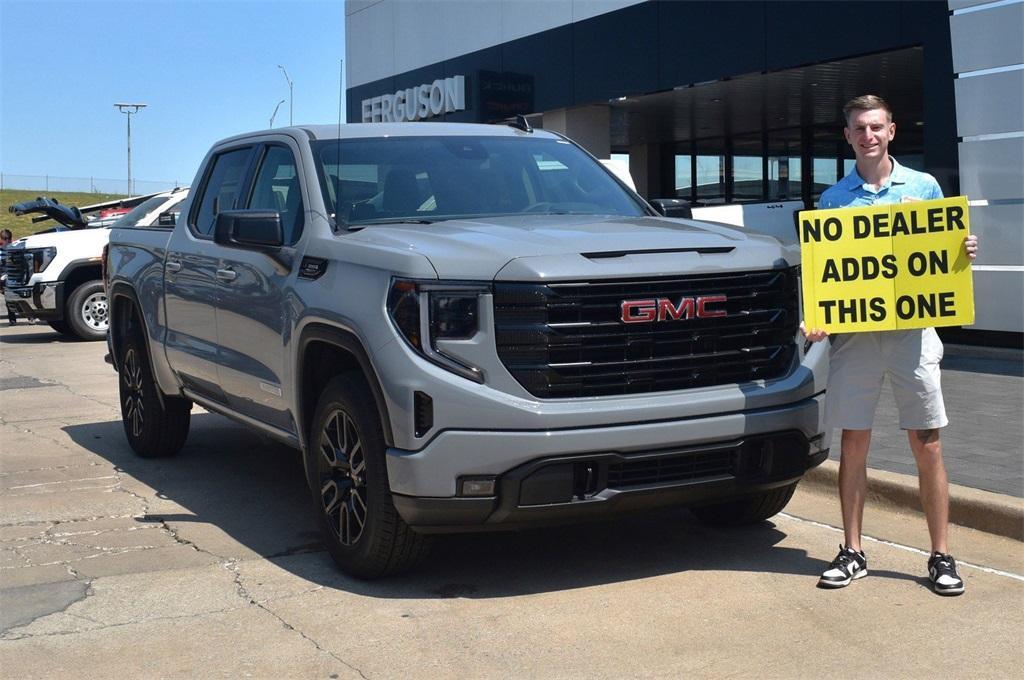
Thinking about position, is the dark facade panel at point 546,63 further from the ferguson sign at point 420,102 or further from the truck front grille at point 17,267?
the truck front grille at point 17,267

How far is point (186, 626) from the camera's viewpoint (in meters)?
4.86

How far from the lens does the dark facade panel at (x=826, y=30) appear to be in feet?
47.9

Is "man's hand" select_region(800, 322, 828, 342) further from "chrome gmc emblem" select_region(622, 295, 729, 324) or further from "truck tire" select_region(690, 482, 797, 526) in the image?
"truck tire" select_region(690, 482, 797, 526)

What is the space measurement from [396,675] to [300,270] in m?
2.19

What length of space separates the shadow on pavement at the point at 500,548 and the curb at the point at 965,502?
77 cm

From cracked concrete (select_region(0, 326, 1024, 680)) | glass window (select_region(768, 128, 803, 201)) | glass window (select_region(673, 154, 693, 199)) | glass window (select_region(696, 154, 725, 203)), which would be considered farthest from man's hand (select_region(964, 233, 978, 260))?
glass window (select_region(673, 154, 693, 199))

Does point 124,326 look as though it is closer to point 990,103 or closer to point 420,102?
point 990,103

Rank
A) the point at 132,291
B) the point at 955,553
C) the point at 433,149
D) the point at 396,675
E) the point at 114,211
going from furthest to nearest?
the point at 114,211, the point at 132,291, the point at 433,149, the point at 955,553, the point at 396,675

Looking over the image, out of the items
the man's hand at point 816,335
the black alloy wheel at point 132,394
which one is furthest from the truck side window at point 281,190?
the man's hand at point 816,335

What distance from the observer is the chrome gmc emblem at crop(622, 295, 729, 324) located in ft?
16.4

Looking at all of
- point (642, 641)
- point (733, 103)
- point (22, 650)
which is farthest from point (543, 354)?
point (733, 103)

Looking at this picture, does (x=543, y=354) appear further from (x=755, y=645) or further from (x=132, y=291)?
(x=132, y=291)

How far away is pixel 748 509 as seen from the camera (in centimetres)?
612

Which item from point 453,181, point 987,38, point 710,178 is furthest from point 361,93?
point 453,181
